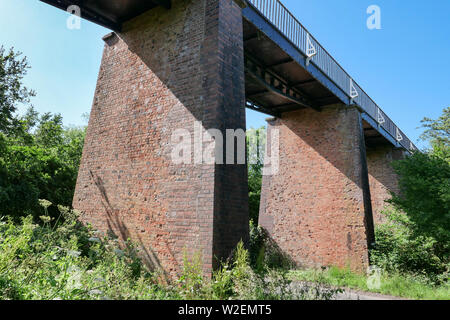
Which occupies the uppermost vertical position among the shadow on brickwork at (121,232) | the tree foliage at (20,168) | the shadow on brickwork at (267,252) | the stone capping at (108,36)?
the stone capping at (108,36)

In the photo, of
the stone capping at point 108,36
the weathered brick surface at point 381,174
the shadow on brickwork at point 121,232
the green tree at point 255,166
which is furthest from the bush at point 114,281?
the green tree at point 255,166

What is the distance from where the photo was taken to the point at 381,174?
59.9ft

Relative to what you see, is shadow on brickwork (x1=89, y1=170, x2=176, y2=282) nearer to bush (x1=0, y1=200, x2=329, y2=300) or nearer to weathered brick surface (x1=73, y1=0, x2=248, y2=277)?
weathered brick surface (x1=73, y1=0, x2=248, y2=277)

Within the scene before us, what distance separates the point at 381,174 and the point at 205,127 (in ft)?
52.2

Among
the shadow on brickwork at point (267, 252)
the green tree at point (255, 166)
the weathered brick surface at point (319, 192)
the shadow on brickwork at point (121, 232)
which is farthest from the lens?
the green tree at point (255, 166)

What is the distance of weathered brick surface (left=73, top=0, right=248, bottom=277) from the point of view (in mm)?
5520

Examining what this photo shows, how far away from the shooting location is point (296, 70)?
10.5 metres

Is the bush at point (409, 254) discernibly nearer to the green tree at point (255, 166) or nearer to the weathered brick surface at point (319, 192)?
the weathered brick surface at point (319, 192)

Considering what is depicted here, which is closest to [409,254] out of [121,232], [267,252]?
[267,252]

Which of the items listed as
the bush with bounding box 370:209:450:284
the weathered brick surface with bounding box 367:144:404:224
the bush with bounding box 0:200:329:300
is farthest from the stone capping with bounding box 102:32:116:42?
the weathered brick surface with bounding box 367:144:404:224

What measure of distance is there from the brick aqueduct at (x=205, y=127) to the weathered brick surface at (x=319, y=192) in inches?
1.7

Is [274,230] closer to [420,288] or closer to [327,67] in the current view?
[420,288]

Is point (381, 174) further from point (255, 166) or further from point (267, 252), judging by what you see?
point (255, 166)

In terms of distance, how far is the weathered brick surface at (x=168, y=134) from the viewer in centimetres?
552
